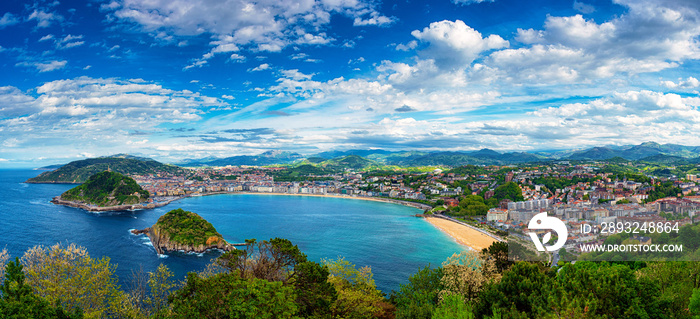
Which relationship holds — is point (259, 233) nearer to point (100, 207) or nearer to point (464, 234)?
point (464, 234)

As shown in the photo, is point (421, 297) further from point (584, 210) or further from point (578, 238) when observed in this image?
point (584, 210)

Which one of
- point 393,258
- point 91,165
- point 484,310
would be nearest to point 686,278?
point 484,310

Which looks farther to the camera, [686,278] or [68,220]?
[68,220]

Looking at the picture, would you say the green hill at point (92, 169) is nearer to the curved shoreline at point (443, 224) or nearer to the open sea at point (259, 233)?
the open sea at point (259, 233)

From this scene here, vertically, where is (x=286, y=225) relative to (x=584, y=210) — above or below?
below

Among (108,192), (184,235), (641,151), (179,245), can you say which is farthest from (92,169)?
(641,151)

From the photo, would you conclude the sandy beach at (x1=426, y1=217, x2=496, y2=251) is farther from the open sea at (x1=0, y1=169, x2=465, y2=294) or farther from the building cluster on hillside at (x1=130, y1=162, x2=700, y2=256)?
the building cluster on hillside at (x1=130, y1=162, x2=700, y2=256)

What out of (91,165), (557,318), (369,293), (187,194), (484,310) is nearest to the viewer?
(557,318)
